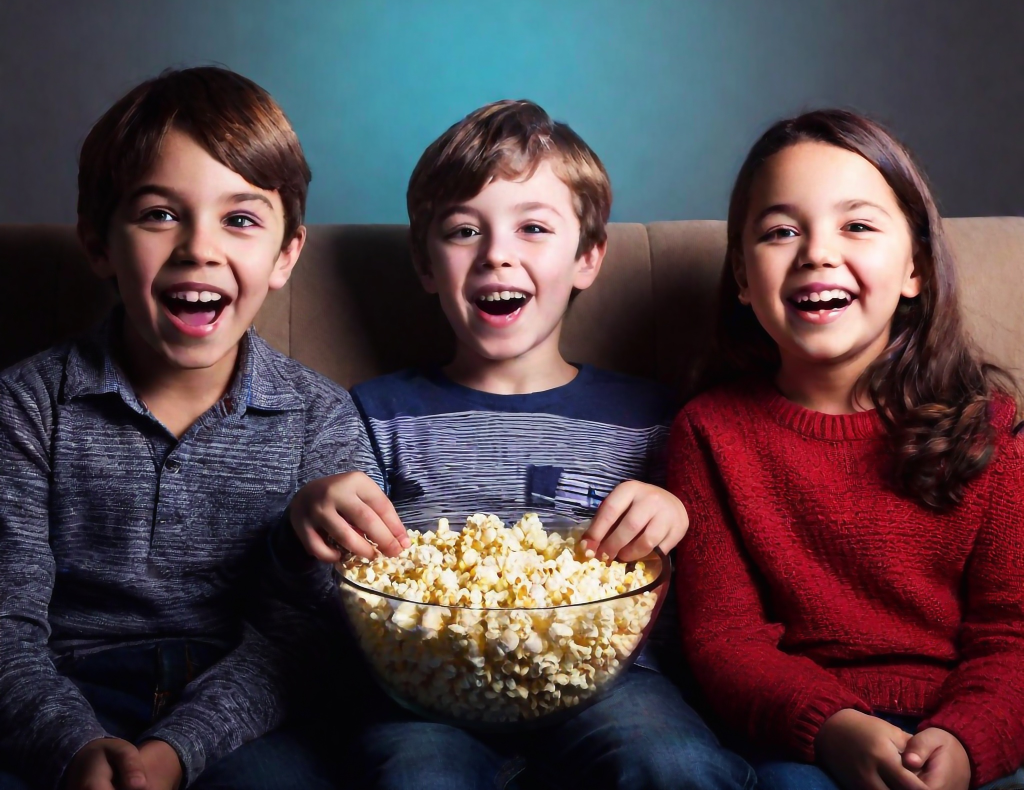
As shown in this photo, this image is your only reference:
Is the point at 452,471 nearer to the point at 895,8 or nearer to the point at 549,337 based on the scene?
the point at 549,337

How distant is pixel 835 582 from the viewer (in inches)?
46.3

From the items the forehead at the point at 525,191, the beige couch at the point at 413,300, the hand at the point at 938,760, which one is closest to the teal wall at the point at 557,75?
the beige couch at the point at 413,300

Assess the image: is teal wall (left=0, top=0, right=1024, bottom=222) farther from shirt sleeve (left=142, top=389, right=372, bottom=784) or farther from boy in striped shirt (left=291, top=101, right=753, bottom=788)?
shirt sleeve (left=142, top=389, right=372, bottom=784)

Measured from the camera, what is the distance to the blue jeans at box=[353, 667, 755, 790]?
0.95 meters

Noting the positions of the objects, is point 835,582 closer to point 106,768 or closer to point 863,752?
point 863,752

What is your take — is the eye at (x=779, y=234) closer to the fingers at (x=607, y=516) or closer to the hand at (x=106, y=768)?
the fingers at (x=607, y=516)

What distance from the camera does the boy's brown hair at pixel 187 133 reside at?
1186 millimetres

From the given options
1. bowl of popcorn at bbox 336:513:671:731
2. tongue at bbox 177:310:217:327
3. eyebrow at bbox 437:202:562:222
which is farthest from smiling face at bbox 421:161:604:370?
bowl of popcorn at bbox 336:513:671:731

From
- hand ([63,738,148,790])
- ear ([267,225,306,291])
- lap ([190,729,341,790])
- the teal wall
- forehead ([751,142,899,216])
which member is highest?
the teal wall

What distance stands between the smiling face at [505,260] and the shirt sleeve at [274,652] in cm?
21

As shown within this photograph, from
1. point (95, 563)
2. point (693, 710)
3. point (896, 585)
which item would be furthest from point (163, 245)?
point (896, 585)

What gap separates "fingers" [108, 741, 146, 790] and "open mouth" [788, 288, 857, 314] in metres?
0.85

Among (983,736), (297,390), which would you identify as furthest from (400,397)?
(983,736)

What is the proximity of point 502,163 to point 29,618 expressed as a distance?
2.58 feet
